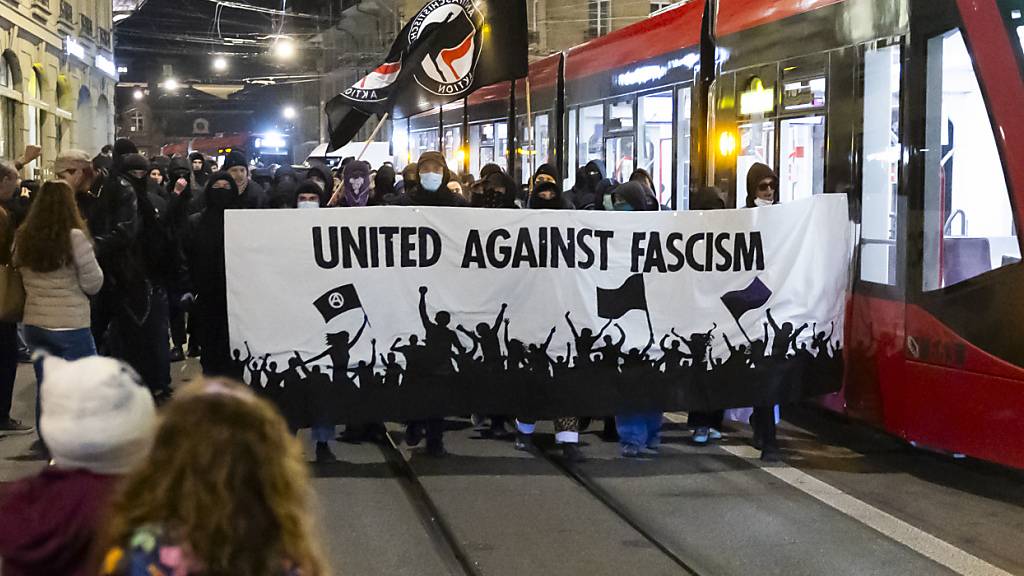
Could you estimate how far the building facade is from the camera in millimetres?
24891

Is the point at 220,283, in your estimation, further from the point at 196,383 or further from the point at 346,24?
the point at 346,24

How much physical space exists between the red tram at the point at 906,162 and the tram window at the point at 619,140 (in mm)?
1995

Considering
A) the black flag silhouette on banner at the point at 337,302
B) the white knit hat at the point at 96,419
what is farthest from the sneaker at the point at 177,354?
the white knit hat at the point at 96,419

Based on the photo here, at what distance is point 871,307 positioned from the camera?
8.27m

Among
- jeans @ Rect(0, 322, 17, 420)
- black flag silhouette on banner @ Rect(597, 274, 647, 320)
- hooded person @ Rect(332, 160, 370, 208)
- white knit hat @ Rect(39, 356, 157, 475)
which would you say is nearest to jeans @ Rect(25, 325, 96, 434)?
jeans @ Rect(0, 322, 17, 420)

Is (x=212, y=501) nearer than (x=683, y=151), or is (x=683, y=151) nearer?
(x=212, y=501)

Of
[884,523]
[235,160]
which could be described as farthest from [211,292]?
[884,523]

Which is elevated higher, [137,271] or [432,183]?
[432,183]

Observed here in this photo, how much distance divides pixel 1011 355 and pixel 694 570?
232 cm

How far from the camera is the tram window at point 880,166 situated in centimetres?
809

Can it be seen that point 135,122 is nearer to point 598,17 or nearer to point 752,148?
point 598,17

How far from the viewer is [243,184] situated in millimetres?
10211

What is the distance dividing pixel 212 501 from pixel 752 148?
8480 mm

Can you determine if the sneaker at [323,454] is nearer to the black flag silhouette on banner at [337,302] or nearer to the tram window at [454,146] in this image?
the black flag silhouette on banner at [337,302]
